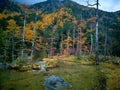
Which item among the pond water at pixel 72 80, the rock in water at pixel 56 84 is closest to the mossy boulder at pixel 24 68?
the pond water at pixel 72 80

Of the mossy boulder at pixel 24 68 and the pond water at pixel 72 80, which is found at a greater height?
the mossy boulder at pixel 24 68

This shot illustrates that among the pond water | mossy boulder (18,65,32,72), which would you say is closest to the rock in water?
the pond water

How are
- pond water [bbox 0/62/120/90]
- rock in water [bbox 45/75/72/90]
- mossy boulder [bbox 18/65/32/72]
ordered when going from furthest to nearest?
1. mossy boulder [bbox 18/65/32/72]
2. pond water [bbox 0/62/120/90]
3. rock in water [bbox 45/75/72/90]

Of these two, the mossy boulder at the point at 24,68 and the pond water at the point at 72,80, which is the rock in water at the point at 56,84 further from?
the mossy boulder at the point at 24,68

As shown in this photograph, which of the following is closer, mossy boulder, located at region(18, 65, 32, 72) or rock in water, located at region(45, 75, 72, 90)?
rock in water, located at region(45, 75, 72, 90)

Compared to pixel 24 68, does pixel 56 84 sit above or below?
→ below

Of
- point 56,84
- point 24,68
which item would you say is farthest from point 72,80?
point 24,68

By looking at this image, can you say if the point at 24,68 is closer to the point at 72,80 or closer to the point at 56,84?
the point at 72,80

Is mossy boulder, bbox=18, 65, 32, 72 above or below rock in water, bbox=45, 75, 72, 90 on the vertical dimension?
above

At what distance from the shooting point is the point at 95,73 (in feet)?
44.3

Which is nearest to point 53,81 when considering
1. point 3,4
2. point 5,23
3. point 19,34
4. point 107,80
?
point 107,80

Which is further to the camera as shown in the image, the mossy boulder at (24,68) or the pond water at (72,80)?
the mossy boulder at (24,68)

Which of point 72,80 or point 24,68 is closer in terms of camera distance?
point 72,80

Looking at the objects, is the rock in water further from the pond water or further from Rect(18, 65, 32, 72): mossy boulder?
Rect(18, 65, 32, 72): mossy boulder
